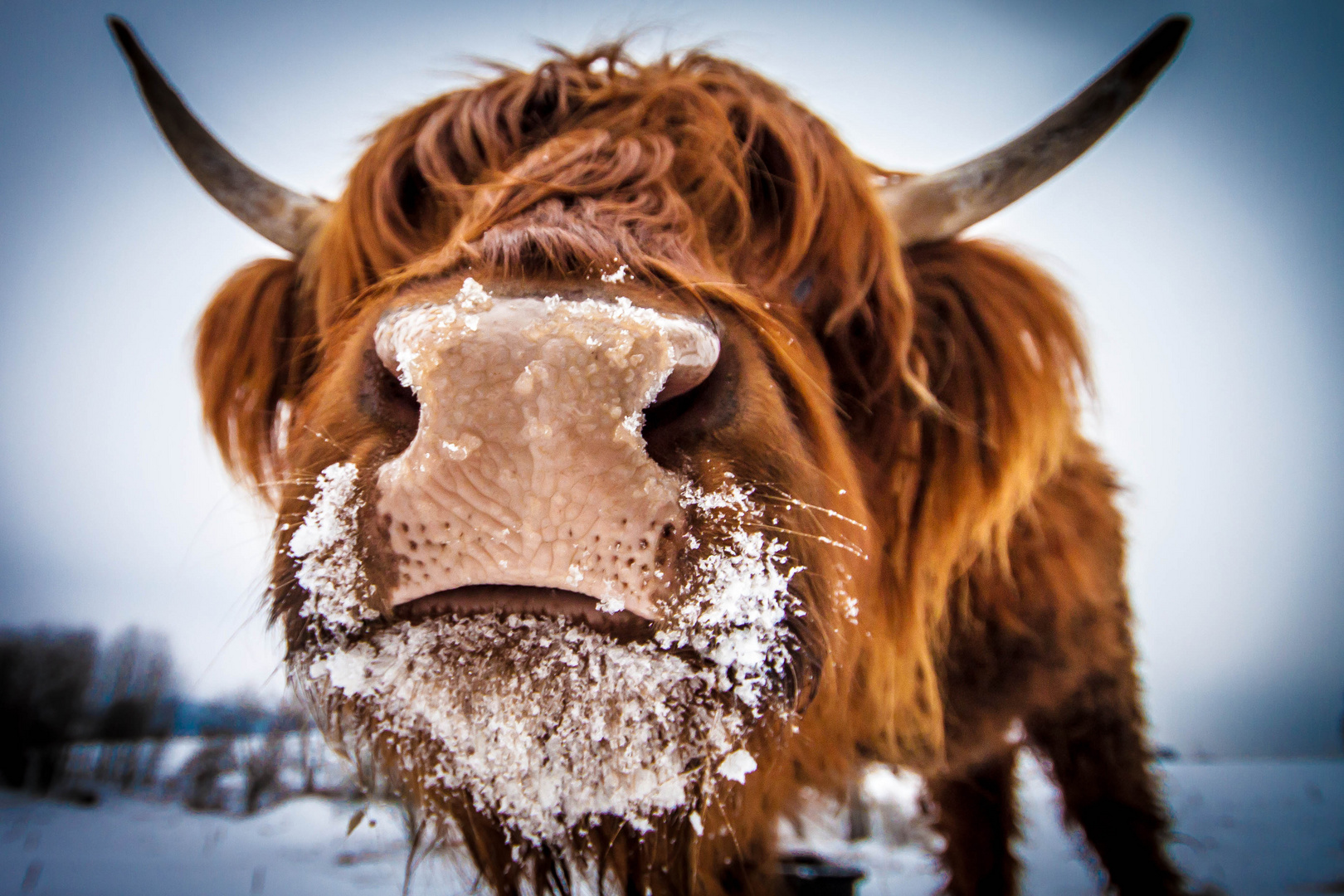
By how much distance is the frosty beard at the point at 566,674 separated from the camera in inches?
28.6

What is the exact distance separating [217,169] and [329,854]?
5.21 meters

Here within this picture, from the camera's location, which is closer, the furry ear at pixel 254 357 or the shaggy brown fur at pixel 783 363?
the shaggy brown fur at pixel 783 363

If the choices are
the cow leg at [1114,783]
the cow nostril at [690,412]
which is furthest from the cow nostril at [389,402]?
the cow leg at [1114,783]

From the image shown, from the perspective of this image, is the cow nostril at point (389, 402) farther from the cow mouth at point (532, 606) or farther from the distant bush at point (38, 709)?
the distant bush at point (38, 709)

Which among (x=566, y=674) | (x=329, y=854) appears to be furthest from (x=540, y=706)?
(x=329, y=854)

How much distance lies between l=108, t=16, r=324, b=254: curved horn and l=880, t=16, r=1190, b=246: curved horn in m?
1.55

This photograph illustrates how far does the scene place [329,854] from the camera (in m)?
4.88

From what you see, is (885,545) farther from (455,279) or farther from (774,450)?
(455,279)

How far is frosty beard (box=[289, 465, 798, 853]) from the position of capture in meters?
0.73

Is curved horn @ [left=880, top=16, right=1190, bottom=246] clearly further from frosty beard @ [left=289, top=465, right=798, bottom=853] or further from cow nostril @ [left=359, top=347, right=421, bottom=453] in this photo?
cow nostril @ [left=359, top=347, right=421, bottom=453]

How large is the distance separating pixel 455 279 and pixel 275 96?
218ft

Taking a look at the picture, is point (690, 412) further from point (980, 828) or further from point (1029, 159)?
point (980, 828)

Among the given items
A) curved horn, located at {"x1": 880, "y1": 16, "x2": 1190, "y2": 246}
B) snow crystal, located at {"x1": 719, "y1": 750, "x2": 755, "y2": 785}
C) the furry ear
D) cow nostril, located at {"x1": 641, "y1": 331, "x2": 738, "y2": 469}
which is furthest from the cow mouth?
the furry ear

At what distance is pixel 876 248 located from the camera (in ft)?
4.51
